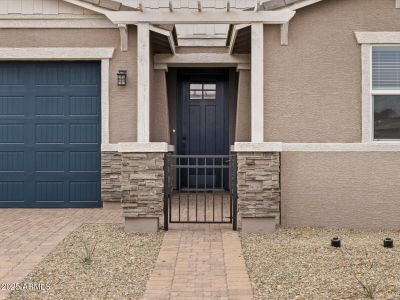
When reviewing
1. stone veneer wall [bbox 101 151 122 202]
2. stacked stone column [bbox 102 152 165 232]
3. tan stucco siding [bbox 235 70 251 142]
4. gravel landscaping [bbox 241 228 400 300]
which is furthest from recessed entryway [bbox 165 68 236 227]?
gravel landscaping [bbox 241 228 400 300]

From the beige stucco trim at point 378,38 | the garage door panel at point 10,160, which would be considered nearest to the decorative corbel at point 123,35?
the garage door panel at point 10,160

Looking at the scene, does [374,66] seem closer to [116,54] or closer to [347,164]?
[347,164]

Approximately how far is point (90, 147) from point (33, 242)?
3.44 metres

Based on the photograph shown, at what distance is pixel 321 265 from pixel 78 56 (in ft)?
20.8

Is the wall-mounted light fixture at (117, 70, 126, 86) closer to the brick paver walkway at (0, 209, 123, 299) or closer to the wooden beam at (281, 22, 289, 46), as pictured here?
the brick paver walkway at (0, 209, 123, 299)

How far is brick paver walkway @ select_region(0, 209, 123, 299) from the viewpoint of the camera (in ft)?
18.3

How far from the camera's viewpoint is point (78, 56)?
382 inches

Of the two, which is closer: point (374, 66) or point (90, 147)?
point (374, 66)

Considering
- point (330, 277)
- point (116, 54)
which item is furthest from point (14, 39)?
point (330, 277)

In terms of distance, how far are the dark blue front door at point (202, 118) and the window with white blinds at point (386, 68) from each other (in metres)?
4.96

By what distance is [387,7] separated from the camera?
7.84 meters

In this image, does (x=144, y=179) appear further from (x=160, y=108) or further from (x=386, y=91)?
(x=386, y=91)

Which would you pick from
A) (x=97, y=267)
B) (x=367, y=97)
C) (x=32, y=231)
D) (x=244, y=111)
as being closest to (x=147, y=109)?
(x=32, y=231)

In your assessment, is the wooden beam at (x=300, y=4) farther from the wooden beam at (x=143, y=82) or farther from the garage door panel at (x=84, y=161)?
the garage door panel at (x=84, y=161)
